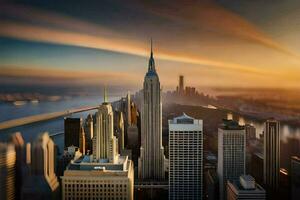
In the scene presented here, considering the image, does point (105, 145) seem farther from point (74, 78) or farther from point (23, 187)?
point (23, 187)

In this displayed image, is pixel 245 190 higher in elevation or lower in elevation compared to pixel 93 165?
lower

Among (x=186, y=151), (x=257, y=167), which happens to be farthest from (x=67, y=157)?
(x=257, y=167)

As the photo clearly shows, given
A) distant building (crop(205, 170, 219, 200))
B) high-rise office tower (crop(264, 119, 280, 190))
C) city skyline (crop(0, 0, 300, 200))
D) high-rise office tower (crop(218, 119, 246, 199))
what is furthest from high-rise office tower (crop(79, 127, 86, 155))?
high-rise office tower (crop(264, 119, 280, 190))

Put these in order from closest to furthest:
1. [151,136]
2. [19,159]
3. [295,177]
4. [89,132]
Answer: [19,159] < [295,177] < [89,132] < [151,136]

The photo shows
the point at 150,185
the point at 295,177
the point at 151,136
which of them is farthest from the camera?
the point at 151,136

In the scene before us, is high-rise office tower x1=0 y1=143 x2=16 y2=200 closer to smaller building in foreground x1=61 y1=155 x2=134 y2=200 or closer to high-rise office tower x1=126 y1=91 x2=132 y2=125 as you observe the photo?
smaller building in foreground x1=61 y1=155 x2=134 y2=200

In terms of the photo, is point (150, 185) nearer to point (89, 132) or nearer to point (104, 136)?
point (104, 136)

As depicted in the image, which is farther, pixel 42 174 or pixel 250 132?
pixel 250 132
